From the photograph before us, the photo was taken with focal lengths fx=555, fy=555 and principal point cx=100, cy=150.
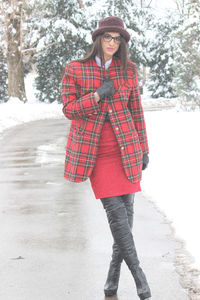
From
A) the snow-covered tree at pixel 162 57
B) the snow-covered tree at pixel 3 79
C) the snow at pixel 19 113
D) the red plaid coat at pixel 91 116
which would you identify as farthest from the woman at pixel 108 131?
the snow-covered tree at pixel 162 57

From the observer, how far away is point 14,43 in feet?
100

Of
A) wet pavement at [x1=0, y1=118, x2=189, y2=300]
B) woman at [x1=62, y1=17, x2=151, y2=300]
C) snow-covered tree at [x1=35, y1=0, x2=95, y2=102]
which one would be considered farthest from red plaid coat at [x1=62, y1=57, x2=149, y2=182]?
snow-covered tree at [x1=35, y1=0, x2=95, y2=102]

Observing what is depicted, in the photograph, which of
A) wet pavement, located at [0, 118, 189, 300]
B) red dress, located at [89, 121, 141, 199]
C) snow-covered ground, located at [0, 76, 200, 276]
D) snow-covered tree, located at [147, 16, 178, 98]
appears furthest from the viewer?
snow-covered tree, located at [147, 16, 178, 98]

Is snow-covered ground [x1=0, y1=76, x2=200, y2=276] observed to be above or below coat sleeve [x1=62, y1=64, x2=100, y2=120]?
below

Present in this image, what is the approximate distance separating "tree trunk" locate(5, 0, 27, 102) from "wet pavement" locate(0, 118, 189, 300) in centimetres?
2187

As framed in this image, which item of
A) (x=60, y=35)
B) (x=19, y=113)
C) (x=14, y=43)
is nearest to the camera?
(x=19, y=113)

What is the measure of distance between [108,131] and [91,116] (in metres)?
0.16

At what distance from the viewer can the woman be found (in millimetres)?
3635

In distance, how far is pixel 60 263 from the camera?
4.63 meters

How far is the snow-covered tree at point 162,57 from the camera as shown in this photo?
42.6 metres

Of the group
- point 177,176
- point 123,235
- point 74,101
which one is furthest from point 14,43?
point 123,235

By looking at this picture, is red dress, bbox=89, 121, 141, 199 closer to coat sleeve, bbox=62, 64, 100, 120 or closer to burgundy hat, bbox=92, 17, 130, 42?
coat sleeve, bbox=62, 64, 100, 120

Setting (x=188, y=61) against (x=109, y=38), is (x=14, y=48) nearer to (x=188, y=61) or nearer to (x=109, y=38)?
(x=188, y=61)

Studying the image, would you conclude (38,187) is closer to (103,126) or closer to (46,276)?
(46,276)
